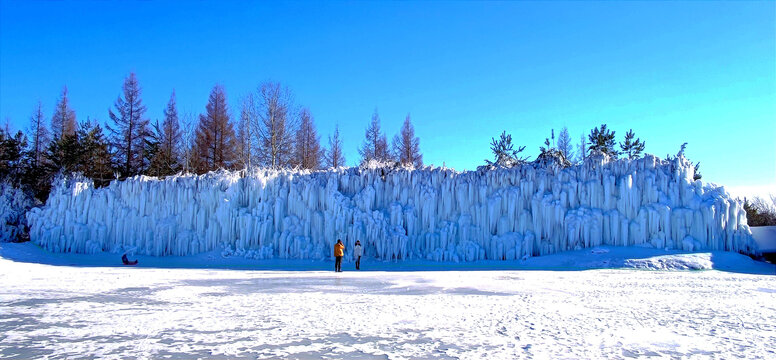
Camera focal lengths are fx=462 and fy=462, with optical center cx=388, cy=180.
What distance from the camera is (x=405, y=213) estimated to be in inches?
859

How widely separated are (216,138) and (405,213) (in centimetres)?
1800

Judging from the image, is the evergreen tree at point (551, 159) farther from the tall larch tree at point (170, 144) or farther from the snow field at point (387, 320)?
the tall larch tree at point (170, 144)

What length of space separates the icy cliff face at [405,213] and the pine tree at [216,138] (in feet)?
27.9

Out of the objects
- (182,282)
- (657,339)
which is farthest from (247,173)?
(657,339)

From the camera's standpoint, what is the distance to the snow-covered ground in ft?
18.6

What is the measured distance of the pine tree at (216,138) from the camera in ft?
108

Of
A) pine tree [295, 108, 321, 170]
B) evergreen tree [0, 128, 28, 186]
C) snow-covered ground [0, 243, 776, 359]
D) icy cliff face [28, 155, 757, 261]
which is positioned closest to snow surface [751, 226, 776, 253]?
icy cliff face [28, 155, 757, 261]

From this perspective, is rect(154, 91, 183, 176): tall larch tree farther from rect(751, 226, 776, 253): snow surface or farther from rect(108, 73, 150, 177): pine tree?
rect(751, 226, 776, 253): snow surface

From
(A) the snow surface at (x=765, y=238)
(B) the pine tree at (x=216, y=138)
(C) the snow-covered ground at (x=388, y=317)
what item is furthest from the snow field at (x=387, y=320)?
(B) the pine tree at (x=216, y=138)

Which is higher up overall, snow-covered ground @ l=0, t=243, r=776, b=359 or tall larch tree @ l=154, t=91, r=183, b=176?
tall larch tree @ l=154, t=91, r=183, b=176

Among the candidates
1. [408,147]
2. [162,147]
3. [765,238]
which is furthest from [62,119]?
[765,238]

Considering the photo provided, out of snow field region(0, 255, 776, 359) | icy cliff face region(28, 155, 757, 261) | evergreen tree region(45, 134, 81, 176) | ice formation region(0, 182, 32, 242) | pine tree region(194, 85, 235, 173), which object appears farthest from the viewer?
pine tree region(194, 85, 235, 173)

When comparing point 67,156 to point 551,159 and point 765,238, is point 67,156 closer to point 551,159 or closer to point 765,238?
point 551,159

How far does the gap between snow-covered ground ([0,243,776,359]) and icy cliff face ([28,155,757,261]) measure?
569cm
